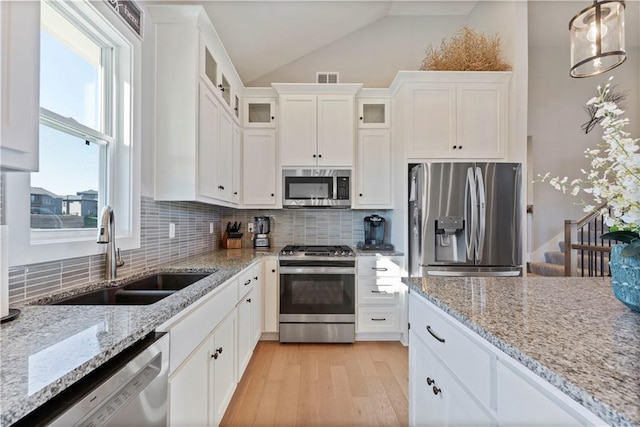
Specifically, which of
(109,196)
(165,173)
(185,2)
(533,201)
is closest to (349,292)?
(165,173)

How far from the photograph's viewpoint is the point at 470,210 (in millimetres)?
2506

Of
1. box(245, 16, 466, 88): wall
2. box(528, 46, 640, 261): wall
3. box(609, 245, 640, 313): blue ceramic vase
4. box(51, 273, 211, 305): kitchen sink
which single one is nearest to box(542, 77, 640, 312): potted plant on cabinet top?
box(609, 245, 640, 313): blue ceramic vase

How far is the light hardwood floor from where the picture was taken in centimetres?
176

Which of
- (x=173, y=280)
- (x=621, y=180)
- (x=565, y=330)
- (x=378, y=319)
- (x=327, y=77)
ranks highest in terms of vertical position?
(x=327, y=77)

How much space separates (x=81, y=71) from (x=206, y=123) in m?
0.74

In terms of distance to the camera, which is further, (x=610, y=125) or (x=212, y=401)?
(x=212, y=401)

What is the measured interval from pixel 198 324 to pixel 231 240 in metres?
1.97

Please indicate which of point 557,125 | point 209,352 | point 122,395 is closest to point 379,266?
point 209,352

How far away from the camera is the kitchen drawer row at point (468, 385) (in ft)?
1.94

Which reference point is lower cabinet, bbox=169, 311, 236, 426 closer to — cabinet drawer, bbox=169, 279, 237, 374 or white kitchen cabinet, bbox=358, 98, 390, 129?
cabinet drawer, bbox=169, 279, 237, 374

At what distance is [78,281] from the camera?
1295 mm

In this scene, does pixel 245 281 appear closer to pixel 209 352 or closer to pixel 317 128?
pixel 209 352

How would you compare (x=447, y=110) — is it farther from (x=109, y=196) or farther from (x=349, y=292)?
(x=109, y=196)

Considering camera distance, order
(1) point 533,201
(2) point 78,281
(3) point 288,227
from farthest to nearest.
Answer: (1) point 533,201 < (3) point 288,227 < (2) point 78,281
